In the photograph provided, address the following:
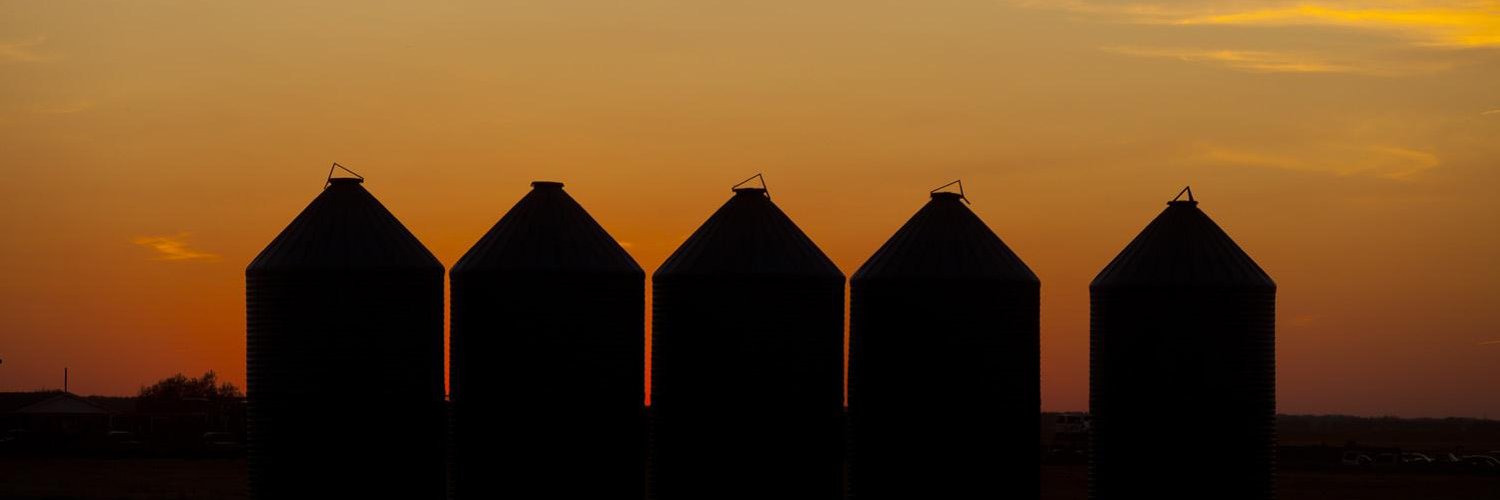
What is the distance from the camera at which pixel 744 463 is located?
39469 mm

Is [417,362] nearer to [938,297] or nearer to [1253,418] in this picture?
[938,297]

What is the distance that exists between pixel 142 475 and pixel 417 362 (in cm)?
6084

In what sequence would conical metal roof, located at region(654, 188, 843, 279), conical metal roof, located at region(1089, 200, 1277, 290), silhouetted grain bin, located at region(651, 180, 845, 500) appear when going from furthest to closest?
conical metal roof, located at region(1089, 200, 1277, 290) < conical metal roof, located at region(654, 188, 843, 279) < silhouetted grain bin, located at region(651, 180, 845, 500)

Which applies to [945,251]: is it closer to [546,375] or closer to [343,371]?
[546,375]

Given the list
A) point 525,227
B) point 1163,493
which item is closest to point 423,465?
point 525,227

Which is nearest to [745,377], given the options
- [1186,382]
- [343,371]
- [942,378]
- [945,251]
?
[942,378]

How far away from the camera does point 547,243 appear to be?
39531 millimetres

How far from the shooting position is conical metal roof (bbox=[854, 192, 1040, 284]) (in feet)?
136

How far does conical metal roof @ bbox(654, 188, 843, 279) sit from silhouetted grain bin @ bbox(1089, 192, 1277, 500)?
26.8 feet

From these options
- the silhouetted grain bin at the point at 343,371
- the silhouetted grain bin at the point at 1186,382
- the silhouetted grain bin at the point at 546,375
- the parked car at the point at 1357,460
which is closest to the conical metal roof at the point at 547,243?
the silhouetted grain bin at the point at 546,375

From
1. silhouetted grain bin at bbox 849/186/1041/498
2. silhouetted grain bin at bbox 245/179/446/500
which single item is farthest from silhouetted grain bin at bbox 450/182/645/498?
silhouetted grain bin at bbox 849/186/1041/498

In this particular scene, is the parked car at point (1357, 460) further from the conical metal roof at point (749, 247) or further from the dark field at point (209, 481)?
the conical metal roof at point (749, 247)

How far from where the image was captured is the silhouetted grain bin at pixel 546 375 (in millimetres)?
38594

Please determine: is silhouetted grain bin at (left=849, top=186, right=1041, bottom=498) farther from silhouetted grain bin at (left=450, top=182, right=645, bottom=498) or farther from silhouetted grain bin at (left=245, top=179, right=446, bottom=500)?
silhouetted grain bin at (left=245, top=179, right=446, bottom=500)
